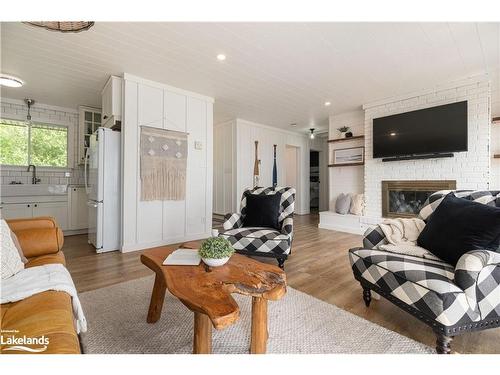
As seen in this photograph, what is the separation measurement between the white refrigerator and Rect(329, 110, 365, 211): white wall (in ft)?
14.1

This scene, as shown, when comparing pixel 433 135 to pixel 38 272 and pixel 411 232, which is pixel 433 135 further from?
pixel 38 272

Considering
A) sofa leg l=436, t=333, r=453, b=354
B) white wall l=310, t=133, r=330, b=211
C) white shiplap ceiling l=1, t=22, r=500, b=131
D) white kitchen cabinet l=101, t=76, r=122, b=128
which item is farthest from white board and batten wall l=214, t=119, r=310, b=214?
sofa leg l=436, t=333, r=453, b=354

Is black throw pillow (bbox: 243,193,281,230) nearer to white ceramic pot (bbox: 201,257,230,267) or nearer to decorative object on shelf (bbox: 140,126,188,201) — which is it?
decorative object on shelf (bbox: 140,126,188,201)

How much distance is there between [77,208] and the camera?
4.46 meters

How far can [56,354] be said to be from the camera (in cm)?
78

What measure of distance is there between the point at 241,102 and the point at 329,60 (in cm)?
192

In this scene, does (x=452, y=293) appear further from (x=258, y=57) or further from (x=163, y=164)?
(x=163, y=164)

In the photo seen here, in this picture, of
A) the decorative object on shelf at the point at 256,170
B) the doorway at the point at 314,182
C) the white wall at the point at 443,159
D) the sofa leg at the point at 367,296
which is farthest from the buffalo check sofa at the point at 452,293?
the doorway at the point at 314,182

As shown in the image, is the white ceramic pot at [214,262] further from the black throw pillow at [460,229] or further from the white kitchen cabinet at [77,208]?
the white kitchen cabinet at [77,208]

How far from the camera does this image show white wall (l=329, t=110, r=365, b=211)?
4.95 meters

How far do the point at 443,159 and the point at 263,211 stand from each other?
3170mm

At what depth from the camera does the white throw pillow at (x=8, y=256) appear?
129cm

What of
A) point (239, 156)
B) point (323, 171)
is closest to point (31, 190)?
point (239, 156)
